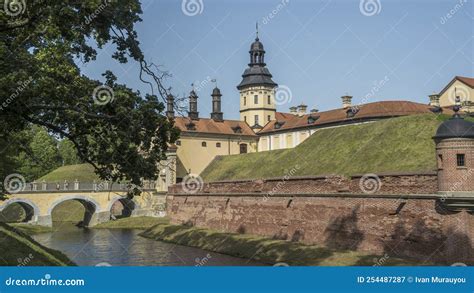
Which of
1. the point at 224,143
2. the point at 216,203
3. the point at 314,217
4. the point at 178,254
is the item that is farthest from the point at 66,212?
the point at 314,217

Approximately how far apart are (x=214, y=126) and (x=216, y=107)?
4.81 meters

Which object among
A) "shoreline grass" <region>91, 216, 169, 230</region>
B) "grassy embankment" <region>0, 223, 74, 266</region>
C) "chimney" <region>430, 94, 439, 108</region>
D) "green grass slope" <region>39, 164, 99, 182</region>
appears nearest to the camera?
"grassy embankment" <region>0, 223, 74, 266</region>

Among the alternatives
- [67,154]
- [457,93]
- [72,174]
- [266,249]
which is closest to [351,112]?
[457,93]

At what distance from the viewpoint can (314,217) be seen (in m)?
27.5

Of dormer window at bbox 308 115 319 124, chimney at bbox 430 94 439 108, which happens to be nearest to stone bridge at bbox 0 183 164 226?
dormer window at bbox 308 115 319 124

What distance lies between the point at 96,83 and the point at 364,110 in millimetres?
50980

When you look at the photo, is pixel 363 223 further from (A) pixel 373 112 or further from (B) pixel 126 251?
(A) pixel 373 112

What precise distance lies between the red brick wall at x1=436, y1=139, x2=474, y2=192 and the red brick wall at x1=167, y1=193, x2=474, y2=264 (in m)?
1.03

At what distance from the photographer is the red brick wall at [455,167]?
18672mm

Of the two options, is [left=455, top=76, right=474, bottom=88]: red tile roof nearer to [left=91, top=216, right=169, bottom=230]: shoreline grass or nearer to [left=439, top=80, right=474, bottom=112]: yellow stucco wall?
[left=439, top=80, right=474, bottom=112]: yellow stucco wall

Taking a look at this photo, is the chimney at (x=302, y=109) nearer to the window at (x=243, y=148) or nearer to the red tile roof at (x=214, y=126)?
the red tile roof at (x=214, y=126)

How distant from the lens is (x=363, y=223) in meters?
23.8

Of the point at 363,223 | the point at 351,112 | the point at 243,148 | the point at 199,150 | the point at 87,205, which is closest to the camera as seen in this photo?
the point at 363,223

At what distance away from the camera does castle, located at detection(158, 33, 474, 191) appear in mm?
60688
